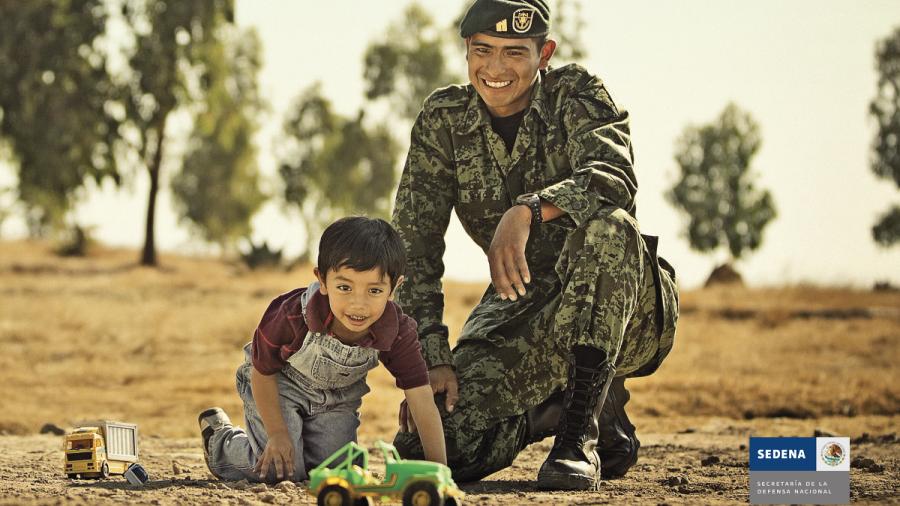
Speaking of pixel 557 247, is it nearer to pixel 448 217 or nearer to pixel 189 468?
pixel 448 217

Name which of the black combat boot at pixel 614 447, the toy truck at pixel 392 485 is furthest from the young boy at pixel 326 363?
the black combat boot at pixel 614 447

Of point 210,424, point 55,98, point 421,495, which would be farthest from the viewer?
point 55,98

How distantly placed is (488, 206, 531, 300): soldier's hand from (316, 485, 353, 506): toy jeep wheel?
991mm

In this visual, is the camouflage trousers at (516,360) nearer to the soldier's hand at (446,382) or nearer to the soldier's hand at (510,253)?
the soldier's hand at (446,382)

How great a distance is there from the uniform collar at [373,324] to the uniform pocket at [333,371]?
0.14 m

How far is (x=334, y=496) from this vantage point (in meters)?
3.34

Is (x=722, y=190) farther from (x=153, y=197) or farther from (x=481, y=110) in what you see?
(x=481, y=110)

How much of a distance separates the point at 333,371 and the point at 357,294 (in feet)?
1.65

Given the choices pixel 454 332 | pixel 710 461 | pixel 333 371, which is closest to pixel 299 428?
pixel 333 371

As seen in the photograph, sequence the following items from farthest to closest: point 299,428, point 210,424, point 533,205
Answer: point 210,424 → point 299,428 → point 533,205

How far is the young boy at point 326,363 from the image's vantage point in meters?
3.78

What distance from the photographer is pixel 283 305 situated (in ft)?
13.5

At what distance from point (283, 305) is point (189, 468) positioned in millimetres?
Result: 1365

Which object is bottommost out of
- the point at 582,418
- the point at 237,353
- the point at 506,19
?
the point at 582,418
